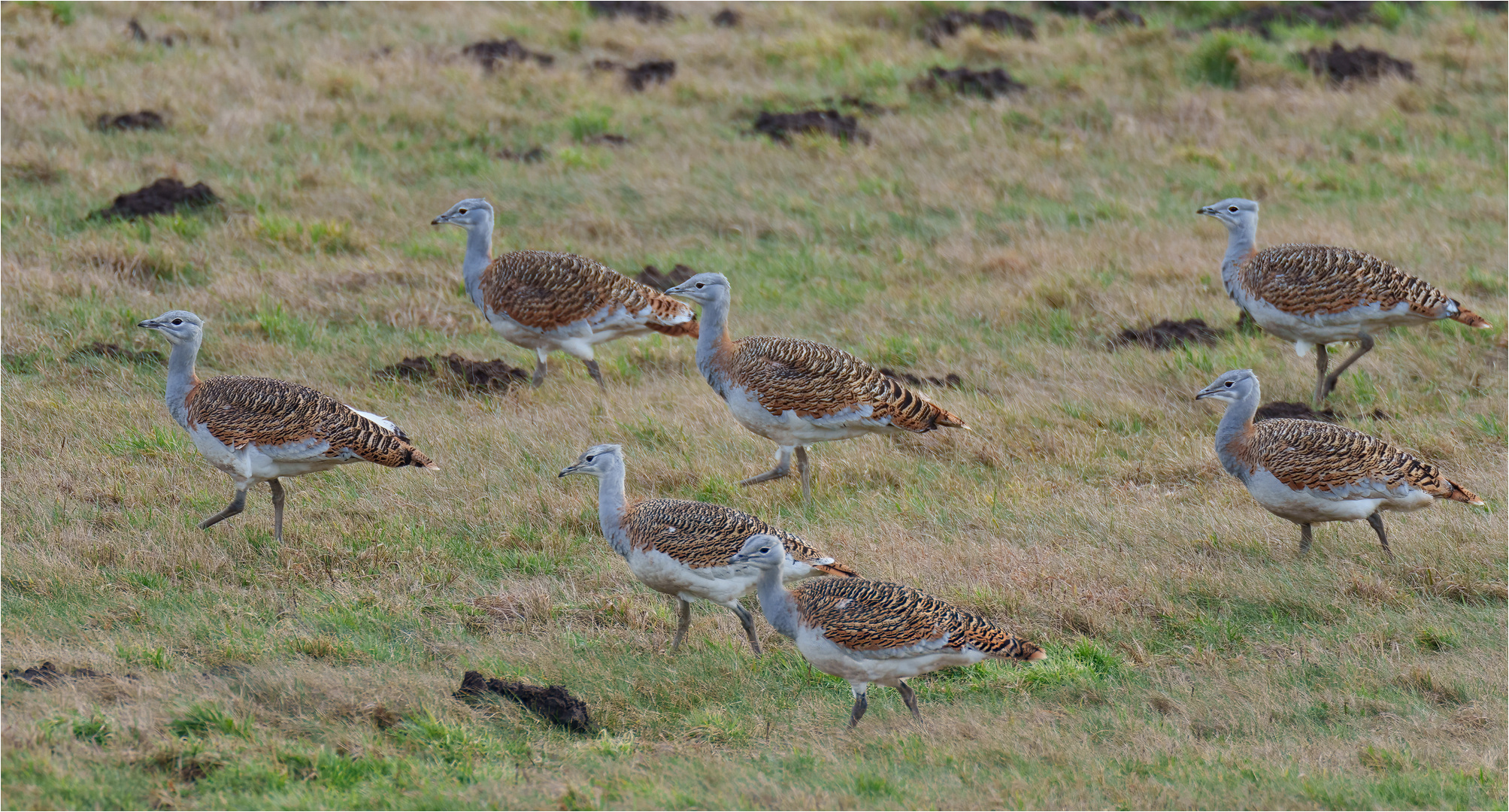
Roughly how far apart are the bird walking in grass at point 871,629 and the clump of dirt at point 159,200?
8.69 m

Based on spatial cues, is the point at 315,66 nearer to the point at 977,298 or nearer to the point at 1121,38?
the point at 977,298

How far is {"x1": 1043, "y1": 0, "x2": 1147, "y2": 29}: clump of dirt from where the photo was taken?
19.8 meters

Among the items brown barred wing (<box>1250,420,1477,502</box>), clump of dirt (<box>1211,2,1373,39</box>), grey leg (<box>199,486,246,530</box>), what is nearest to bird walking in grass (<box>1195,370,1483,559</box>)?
brown barred wing (<box>1250,420,1477,502</box>)

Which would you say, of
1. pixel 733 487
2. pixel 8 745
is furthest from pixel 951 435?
pixel 8 745

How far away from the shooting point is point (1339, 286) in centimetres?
945

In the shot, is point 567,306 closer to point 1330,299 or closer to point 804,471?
point 804,471

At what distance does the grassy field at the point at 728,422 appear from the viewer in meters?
5.55

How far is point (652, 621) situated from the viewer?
22.5 ft

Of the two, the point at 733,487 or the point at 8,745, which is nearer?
the point at 8,745

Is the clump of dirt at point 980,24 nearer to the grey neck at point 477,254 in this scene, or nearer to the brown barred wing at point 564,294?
the grey neck at point 477,254

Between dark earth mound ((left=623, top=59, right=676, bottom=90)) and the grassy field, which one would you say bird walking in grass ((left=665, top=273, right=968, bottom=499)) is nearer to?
the grassy field

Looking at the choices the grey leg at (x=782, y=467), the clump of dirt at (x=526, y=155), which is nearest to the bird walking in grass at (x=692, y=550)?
the grey leg at (x=782, y=467)

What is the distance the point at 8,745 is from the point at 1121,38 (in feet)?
55.2

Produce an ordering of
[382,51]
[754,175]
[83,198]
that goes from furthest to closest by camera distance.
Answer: [382,51]
[754,175]
[83,198]
